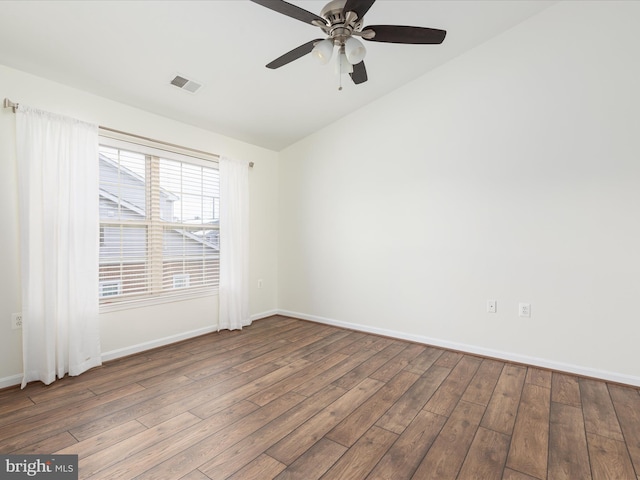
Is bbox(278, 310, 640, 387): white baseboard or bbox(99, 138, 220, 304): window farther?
A: bbox(99, 138, 220, 304): window

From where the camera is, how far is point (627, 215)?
2611 mm

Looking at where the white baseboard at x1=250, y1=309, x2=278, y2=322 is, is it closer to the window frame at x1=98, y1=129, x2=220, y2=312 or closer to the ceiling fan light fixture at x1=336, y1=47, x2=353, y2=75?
the window frame at x1=98, y1=129, x2=220, y2=312

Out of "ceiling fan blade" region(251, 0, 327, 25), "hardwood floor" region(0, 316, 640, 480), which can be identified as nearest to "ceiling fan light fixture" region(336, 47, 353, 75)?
"ceiling fan blade" region(251, 0, 327, 25)

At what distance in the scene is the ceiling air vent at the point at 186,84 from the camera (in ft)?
9.63

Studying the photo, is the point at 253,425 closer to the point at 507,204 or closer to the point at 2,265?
the point at 2,265

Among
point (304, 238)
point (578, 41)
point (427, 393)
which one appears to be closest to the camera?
point (427, 393)

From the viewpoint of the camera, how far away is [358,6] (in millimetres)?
1751

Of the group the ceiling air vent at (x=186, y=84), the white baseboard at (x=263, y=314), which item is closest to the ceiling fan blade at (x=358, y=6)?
the ceiling air vent at (x=186, y=84)

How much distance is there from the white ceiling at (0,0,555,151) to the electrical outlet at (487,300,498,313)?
2.64 m

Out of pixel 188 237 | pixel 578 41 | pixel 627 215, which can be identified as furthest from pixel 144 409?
pixel 578 41

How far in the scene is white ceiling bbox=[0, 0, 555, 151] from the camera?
223 centimetres

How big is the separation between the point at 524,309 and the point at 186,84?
12.9 feet

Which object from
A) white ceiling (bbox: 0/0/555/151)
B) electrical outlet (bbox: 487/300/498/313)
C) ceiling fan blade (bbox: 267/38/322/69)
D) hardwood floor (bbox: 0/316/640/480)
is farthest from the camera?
electrical outlet (bbox: 487/300/498/313)

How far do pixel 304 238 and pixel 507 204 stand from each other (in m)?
2.63
